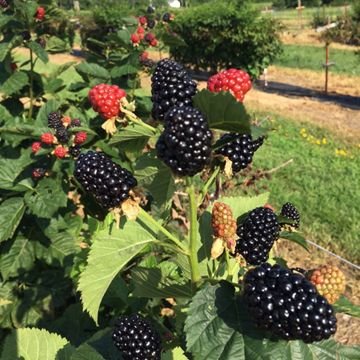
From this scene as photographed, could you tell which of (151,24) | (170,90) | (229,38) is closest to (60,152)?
(170,90)

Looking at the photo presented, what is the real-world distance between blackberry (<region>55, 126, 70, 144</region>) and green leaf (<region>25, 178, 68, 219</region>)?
1.17 ft

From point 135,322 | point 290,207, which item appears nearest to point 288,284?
point 135,322

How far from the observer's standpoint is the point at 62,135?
2865 millimetres

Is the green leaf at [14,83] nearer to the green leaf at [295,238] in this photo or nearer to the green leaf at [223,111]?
the green leaf at [295,238]

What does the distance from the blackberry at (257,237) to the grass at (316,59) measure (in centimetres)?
2044

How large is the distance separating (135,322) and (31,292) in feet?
7.02

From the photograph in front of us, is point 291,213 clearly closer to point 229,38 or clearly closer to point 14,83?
point 14,83

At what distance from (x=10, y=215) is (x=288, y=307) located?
2.51 meters

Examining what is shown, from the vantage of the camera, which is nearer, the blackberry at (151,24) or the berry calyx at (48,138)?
Answer: the berry calyx at (48,138)

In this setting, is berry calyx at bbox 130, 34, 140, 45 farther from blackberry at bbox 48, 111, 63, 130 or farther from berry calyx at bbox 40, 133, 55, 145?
berry calyx at bbox 40, 133, 55, 145

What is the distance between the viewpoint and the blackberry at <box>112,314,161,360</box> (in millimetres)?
1603

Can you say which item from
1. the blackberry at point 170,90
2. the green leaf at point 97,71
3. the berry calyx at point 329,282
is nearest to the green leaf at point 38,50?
the green leaf at point 97,71

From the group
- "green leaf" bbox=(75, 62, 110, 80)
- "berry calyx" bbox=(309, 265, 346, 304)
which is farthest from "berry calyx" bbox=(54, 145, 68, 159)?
"berry calyx" bbox=(309, 265, 346, 304)

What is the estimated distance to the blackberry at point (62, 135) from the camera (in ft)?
9.37
